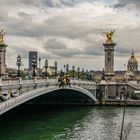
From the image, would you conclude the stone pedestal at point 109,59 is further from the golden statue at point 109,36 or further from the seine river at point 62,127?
the seine river at point 62,127

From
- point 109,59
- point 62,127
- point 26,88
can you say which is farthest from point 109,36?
point 26,88

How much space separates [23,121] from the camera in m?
56.5

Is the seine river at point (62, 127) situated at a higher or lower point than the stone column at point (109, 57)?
lower

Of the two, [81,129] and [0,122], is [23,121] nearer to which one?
[0,122]

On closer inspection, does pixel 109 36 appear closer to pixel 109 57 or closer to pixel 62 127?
pixel 109 57

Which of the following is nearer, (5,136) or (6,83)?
(6,83)

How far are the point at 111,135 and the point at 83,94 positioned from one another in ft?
116

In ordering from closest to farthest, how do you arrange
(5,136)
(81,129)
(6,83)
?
1. (6,83)
2. (5,136)
3. (81,129)

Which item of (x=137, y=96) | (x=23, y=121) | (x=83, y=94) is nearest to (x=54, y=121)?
(x=23, y=121)

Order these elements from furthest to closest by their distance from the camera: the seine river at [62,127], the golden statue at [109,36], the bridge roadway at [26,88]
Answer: the golden statue at [109,36], the seine river at [62,127], the bridge roadway at [26,88]

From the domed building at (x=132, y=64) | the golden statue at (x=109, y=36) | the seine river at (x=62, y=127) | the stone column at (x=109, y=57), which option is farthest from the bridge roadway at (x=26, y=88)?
the domed building at (x=132, y=64)

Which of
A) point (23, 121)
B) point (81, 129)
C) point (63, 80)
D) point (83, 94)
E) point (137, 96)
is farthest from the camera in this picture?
point (137, 96)

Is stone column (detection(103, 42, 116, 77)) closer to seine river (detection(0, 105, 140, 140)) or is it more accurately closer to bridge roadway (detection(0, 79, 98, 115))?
bridge roadway (detection(0, 79, 98, 115))

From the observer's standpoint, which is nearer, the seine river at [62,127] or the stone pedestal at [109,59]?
the seine river at [62,127]
